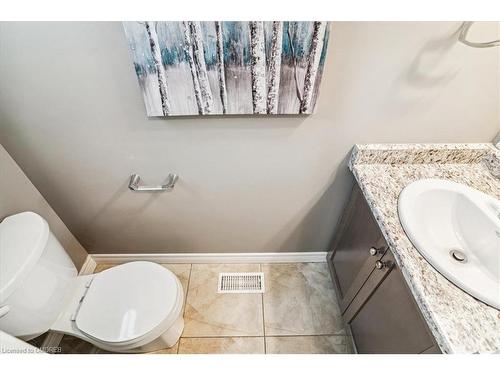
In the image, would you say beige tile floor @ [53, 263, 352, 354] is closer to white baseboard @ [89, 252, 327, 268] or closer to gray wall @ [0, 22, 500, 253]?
white baseboard @ [89, 252, 327, 268]

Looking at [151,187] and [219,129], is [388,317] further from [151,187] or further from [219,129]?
[151,187]

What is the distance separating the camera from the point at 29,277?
90 cm

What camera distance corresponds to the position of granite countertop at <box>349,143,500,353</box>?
60cm

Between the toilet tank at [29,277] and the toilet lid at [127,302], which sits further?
the toilet lid at [127,302]

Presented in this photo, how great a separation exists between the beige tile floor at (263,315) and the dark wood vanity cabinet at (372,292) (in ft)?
0.52

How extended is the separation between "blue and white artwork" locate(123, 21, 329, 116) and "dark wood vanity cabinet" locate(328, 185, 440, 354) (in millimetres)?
568

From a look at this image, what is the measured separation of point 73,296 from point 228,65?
1.17 metres

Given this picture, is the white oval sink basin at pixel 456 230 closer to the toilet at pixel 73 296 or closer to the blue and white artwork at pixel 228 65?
the blue and white artwork at pixel 228 65

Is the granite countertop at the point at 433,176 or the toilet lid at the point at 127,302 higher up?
the granite countertop at the point at 433,176

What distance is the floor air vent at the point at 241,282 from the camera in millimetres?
1536

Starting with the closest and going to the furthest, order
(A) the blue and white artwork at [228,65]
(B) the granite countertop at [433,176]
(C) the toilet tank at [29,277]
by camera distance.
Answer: (B) the granite countertop at [433,176] → (A) the blue and white artwork at [228,65] → (C) the toilet tank at [29,277]

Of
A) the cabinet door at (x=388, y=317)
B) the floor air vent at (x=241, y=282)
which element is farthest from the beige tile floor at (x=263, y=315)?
the cabinet door at (x=388, y=317)
